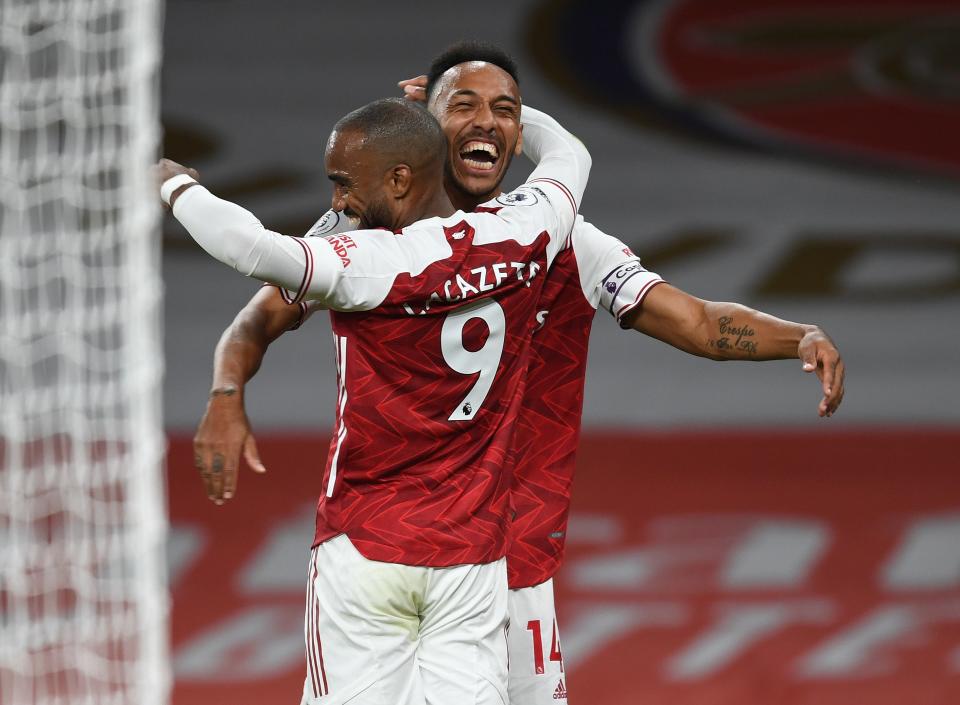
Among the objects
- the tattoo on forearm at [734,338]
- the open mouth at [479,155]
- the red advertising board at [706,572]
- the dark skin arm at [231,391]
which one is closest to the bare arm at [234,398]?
the dark skin arm at [231,391]

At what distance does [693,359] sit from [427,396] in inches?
239

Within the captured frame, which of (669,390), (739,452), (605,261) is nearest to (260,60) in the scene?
(669,390)

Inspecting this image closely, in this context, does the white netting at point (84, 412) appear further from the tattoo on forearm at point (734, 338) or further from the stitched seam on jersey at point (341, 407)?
the tattoo on forearm at point (734, 338)

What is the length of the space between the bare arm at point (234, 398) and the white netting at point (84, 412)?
309mm

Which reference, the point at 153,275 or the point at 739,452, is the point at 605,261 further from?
the point at 739,452

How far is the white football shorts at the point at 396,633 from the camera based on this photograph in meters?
2.44

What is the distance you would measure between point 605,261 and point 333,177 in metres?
0.74

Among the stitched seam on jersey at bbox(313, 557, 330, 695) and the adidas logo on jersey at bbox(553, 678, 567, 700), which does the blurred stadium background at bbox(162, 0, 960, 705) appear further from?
the stitched seam on jersey at bbox(313, 557, 330, 695)

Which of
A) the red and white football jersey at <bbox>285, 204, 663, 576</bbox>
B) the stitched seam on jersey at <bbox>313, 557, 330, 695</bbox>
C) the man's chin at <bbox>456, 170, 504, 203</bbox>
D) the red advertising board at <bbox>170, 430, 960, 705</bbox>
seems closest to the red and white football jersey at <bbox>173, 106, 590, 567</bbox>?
the stitched seam on jersey at <bbox>313, 557, 330, 695</bbox>

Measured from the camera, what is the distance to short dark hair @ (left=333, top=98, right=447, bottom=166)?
8.04 ft

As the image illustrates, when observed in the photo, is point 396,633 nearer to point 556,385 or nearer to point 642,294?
point 556,385

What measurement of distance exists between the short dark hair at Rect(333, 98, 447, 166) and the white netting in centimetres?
44

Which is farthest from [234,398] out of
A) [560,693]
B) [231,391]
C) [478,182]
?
[560,693]

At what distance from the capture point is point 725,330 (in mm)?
2842
